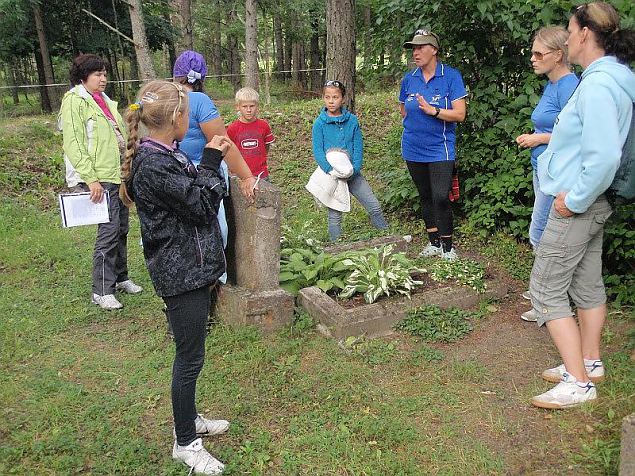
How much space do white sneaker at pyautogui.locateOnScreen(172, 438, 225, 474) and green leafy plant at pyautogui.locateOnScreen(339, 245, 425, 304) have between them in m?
1.86

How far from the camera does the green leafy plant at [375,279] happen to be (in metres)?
4.36

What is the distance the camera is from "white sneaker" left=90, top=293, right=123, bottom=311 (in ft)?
15.7

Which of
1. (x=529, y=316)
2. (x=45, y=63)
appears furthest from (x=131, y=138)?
(x=45, y=63)

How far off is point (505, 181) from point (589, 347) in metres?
2.34

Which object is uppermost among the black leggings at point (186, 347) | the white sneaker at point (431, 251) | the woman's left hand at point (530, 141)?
the woman's left hand at point (530, 141)

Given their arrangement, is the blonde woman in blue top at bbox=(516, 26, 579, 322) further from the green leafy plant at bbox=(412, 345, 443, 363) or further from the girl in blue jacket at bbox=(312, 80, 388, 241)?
the girl in blue jacket at bbox=(312, 80, 388, 241)

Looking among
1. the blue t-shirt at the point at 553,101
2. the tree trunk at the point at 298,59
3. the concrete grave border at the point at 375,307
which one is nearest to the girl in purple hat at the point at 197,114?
the concrete grave border at the point at 375,307

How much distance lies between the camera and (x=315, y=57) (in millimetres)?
28094

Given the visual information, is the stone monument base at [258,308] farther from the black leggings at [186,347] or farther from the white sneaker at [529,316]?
the white sneaker at [529,316]

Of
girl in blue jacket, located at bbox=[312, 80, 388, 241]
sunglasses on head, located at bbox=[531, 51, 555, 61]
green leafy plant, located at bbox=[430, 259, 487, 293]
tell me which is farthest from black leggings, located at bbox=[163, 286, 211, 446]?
girl in blue jacket, located at bbox=[312, 80, 388, 241]

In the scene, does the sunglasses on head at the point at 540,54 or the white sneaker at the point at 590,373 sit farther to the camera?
the sunglasses on head at the point at 540,54

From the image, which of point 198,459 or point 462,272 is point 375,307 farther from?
point 198,459

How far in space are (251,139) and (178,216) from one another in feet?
9.61

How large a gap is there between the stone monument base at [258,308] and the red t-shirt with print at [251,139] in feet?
5.23
